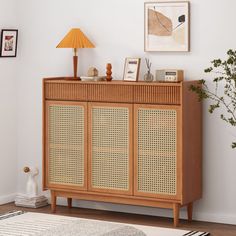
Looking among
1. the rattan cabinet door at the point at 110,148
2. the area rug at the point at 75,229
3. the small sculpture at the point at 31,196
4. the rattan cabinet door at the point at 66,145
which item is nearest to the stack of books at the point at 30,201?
the small sculpture at the point at 31,196

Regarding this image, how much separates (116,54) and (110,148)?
936mm

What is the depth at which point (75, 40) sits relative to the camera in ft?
21.3

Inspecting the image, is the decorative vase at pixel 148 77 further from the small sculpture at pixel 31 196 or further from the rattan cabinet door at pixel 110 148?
the small sculpture at pixel 31 196

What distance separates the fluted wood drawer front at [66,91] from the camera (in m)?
6.30

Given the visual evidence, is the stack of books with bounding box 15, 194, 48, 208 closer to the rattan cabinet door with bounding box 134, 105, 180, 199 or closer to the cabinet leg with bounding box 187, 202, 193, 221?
the rattan cabinet door with bounding box 134, 105, 180, 199

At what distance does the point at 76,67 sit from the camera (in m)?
6.60

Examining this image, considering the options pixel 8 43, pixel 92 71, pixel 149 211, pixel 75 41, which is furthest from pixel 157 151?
pixel 8 43

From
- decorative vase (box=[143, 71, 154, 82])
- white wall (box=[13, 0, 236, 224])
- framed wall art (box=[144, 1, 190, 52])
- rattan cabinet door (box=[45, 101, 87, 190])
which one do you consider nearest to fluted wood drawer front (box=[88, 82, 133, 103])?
rattan cabinet door (box=[45, 101, 87, 190])

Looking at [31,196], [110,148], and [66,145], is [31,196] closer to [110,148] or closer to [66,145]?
[66,145]

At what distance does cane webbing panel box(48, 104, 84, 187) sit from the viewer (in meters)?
6.35

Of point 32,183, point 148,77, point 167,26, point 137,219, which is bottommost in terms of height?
point 137,219

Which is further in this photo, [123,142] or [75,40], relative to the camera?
[75,40]

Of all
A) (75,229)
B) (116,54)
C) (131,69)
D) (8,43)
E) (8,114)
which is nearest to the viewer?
(75,229)

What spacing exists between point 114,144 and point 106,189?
1.37 ft
